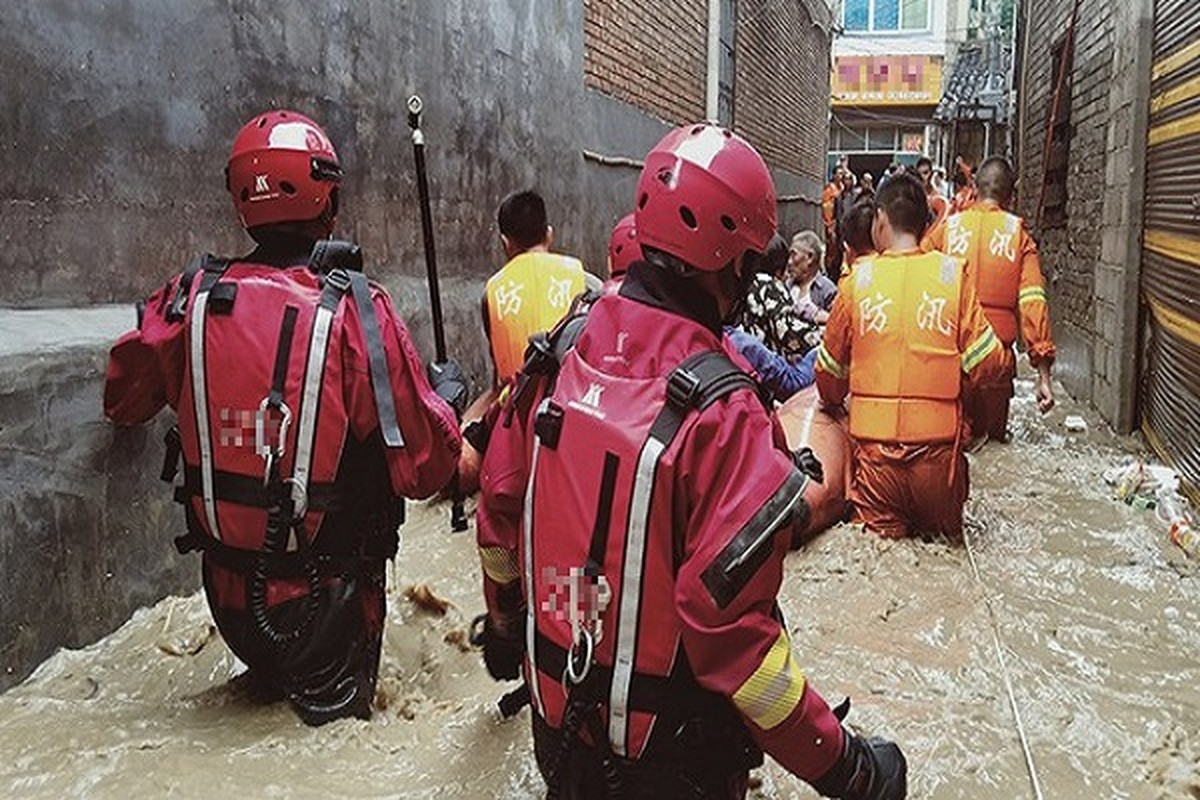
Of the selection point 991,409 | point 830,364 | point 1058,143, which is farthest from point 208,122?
point 1058,143

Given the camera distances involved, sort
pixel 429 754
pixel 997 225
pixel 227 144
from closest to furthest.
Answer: pixel 429 754 → pixel 227 144 → pixel 997 225

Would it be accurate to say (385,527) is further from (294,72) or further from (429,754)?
(294,72)

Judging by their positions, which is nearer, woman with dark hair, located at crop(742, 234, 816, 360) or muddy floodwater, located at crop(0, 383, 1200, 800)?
muddy floodwater, located at crop(0, 383, 1200, 800)

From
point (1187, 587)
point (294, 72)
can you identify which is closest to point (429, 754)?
point (294, 72)

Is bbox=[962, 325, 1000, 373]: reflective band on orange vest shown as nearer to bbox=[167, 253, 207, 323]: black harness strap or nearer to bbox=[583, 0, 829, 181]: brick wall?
bbox=[167, 253, 207, 323]: black harness strap

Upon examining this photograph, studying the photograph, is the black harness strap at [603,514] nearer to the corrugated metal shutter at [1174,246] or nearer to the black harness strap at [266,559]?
the black harness strap at [266,559]

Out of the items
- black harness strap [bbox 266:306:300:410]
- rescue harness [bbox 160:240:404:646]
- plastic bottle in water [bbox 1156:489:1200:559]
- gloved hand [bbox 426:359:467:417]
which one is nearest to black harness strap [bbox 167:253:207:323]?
rescue harness [bbox 160:240:404:646]

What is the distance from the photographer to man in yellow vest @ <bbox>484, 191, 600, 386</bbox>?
5227mm

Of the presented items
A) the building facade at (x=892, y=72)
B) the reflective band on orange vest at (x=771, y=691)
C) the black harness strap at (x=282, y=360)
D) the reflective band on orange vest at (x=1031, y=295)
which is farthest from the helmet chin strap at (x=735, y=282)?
the building facade at (x=892, y=72)

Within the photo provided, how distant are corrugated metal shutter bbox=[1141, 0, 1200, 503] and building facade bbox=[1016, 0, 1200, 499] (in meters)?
0.01

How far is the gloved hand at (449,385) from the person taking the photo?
3.09 metres

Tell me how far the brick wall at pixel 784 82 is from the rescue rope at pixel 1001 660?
9.61 meters

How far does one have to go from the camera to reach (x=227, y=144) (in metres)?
4.23

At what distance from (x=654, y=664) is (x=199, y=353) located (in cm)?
150
